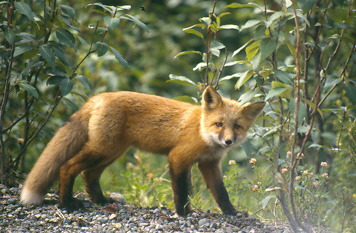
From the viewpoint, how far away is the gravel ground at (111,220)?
3.02 metres

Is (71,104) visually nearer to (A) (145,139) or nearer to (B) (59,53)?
(B) (59,53)

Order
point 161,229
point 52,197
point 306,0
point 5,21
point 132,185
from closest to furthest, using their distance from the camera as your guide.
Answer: point 306,0
point 161,229
point 5,21
point 52,197
point 132,185

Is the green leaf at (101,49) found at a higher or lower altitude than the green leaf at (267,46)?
lower

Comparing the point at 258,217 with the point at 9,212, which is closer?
the point at 9,212

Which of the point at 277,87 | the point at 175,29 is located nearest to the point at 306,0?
the point at 277,87

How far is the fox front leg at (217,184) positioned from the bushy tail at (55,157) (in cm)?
115

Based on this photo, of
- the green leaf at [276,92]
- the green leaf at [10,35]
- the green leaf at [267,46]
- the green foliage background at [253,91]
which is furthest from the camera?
the green leaf at [10,35]

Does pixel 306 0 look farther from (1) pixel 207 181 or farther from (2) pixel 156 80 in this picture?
(2) pixel 156 80

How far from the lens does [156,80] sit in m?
7.25

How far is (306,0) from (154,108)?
174 centimetres

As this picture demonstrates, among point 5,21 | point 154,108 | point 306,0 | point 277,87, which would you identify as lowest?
point 154,108

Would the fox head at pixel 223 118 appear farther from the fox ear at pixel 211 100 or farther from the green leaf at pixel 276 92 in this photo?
the green leaf at pixel 276 92

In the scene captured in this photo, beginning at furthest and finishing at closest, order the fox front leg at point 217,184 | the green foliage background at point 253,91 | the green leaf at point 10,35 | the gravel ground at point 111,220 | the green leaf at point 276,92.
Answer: the fox front leg at point 217,184 < the green leaf at point 10,35 < the gravel ground at point 111,220 < the green foliage background at point 253,91 < the green leaf at point 276,92

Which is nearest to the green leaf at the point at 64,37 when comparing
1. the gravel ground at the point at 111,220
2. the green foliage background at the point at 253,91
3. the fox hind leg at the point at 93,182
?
the green foliage background at the point at 253,91
